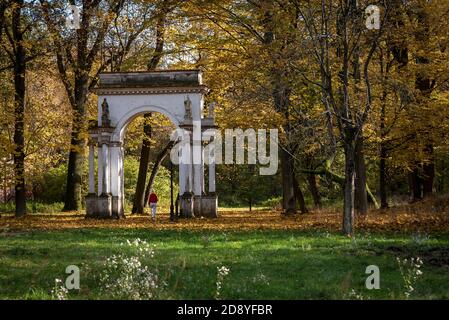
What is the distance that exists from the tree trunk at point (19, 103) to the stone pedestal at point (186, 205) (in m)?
8.00

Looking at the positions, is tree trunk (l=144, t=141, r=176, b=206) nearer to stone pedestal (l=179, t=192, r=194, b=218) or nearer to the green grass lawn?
stone pedestal (l=179, t=192, r=194, b=218)

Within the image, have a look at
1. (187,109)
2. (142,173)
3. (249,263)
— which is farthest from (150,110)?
(249,263)

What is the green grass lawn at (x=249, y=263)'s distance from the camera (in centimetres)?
877

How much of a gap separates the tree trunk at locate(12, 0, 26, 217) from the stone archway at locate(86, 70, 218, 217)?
3.53 m

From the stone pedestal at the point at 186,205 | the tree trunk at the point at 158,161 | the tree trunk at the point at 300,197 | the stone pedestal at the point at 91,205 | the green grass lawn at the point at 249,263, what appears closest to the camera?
the green grass lawn at the point at 249,263

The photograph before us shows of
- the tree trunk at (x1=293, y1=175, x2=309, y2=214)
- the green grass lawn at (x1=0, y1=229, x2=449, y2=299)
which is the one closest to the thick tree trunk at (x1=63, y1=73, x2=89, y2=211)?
the tree trunk at (x1=293, y1=175, x2=309, y2=214)

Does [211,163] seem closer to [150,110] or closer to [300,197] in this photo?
[150,110]

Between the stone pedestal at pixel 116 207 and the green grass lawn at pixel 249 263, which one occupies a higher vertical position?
the stone pedestal at pixel 116 207

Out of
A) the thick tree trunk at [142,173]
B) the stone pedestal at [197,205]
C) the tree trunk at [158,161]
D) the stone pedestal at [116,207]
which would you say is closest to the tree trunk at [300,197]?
the stone pedestal at [197,205]

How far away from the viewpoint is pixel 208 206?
1129 inches

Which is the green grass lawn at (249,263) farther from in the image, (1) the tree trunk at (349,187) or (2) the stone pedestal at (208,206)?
(2) the stone pedestal at (208,206)

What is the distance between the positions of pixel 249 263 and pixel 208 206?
17.3m

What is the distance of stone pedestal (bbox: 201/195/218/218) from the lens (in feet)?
93.7
